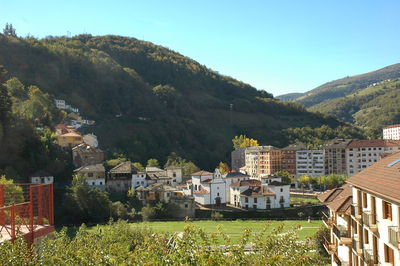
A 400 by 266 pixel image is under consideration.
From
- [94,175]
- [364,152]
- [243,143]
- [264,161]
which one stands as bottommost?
[94,175]

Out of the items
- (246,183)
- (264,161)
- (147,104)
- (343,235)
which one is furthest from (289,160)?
(343,235)

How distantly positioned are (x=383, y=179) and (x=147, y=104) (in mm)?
102835

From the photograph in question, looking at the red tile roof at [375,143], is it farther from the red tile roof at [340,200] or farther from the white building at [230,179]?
the red tile roof at [340,200]

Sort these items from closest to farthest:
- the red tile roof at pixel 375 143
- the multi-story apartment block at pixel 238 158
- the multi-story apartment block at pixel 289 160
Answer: the red tile roof at pixel 375 143 < the multi-story apartment block at pixel 289 160 < the multi-story apartment block at pixel 238 158

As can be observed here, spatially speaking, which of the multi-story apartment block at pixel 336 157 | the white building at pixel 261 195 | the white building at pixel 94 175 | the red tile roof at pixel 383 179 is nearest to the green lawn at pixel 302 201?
the white building at pixel 261 195

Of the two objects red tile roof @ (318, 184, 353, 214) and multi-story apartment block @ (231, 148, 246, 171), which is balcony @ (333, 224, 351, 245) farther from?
multi-story apartment block @ (231, 148, 246, 171)

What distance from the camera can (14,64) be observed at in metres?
103

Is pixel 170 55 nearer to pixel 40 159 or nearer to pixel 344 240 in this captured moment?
pixel 40 159

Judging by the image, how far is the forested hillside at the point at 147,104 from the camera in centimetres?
9475

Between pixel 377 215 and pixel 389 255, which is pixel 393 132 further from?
pixel 389 255

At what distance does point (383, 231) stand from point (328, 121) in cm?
14542

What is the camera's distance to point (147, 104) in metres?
114

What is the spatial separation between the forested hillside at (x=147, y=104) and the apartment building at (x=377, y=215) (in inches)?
2587

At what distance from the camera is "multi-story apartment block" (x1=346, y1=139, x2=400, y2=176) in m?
83.4
